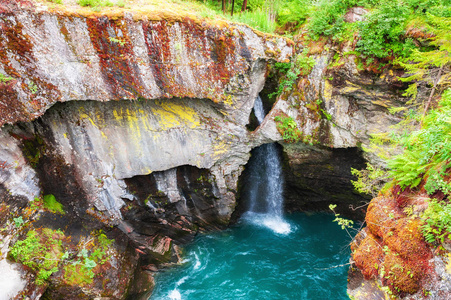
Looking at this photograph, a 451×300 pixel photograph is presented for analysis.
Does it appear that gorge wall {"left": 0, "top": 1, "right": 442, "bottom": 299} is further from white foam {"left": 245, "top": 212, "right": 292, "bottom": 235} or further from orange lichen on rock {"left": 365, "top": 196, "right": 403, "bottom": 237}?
orange lichen on rock {"left": 365, "top": 196, "right": 403, "bottom": 237}

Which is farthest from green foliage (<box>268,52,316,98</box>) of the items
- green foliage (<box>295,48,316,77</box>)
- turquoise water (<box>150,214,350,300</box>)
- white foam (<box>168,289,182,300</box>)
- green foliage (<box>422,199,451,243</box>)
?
white foam (<box>168,289,182,300</box>)

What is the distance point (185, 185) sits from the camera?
37.8 ft

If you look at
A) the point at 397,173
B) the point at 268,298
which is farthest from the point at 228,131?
the point at 268,298

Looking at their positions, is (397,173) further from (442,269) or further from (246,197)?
(246,197)

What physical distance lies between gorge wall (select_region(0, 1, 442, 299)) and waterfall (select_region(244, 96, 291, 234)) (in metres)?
0.86

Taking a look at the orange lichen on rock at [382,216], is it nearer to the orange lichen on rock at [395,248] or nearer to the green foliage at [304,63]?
the orange lichen on rock at [395,248]

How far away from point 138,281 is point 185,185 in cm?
481

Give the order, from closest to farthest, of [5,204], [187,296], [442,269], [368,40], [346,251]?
[442,269] → [5,204] → [368,40] → [187,296] → [346,251]

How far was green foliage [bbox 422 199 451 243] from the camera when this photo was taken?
3439mm

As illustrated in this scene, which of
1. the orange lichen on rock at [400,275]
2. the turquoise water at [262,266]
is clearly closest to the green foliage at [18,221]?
the turquoise water at [262,266]

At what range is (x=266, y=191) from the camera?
1394 centimetres

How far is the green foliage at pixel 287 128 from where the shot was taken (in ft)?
34.7

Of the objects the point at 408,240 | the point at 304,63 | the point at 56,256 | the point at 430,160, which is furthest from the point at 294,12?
the point at 56,256

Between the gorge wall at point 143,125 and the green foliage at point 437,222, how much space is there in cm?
702
